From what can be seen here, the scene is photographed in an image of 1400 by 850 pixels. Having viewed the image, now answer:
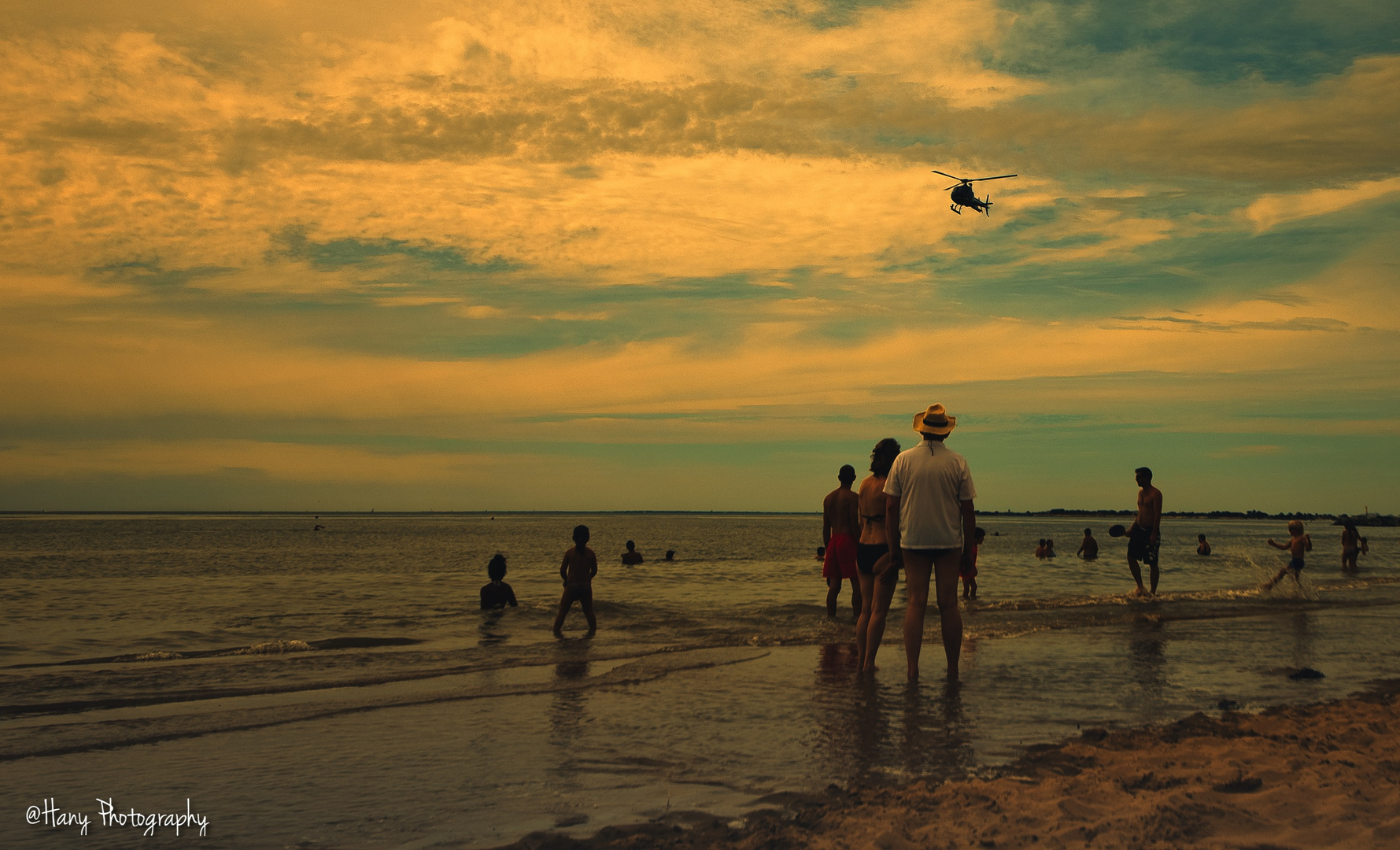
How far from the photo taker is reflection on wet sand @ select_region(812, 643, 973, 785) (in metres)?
5.02

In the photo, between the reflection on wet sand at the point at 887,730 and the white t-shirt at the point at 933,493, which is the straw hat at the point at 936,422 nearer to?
the white t-shirt at the point at 933,493

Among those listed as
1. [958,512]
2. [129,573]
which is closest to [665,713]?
[958,512]

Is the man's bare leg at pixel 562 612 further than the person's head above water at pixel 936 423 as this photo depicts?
Yes

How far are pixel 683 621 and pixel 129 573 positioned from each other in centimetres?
2454

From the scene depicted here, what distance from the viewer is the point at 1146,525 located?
1495cm

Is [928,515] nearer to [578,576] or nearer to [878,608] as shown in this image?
[878,608]

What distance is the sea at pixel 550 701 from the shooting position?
4.64m

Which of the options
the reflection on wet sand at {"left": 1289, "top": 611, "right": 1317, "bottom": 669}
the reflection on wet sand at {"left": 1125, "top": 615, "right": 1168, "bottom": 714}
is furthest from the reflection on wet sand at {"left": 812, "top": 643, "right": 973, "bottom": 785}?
the reflection on wet sand at {"left": 1289, "top": 611, "right": 1317, "bottom": 669}

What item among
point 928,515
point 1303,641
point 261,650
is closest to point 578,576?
point 261,650

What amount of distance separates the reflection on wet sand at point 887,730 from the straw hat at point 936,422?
207 centimetres

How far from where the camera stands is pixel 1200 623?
40.6 feet

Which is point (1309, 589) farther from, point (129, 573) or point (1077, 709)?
point (129, 573)

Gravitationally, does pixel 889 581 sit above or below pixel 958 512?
below

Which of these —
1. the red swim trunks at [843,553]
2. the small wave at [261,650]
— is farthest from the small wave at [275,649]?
the red swim trunks at [843,553]
